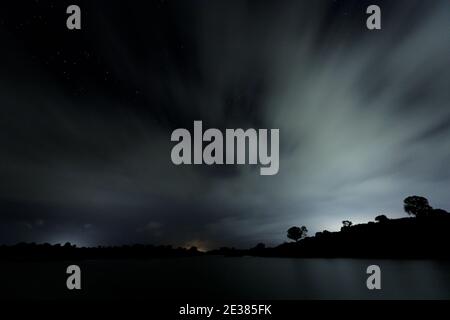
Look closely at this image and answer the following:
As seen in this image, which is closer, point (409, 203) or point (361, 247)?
point (361, 247)

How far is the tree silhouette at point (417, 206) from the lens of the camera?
75.3 m

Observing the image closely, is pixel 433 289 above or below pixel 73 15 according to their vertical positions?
below

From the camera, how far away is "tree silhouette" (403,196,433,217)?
75350 millimetres

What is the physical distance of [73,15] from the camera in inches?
290

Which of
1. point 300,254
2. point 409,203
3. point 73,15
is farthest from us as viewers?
point 300,254

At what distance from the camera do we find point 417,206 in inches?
3019

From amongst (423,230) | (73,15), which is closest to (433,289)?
(73,15)
